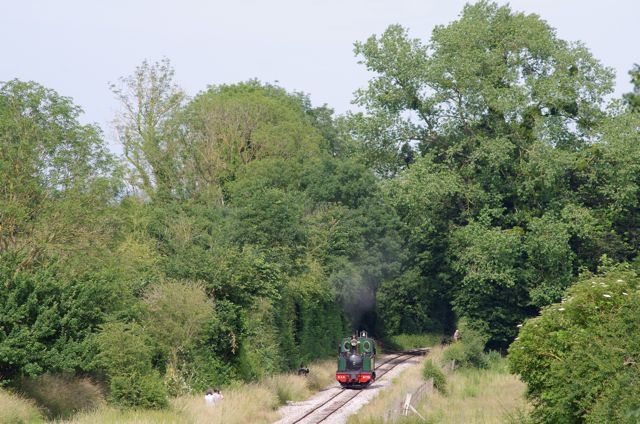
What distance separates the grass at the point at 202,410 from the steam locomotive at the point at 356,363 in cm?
214

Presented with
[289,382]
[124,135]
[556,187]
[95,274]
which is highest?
[124,135]

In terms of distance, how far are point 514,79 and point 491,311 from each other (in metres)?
14.1

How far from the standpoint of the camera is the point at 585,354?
75.2ft

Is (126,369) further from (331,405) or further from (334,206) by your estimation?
(334,206)

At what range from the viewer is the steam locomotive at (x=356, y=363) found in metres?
43.1

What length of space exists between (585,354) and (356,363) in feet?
69.5

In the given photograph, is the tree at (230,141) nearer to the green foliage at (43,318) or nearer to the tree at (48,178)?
the tree at (48,178)

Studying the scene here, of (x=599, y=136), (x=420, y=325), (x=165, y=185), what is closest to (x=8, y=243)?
(x=165, y=185)

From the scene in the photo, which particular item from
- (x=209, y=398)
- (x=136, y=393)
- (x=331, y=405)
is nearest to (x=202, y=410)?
(x=209, y=398)

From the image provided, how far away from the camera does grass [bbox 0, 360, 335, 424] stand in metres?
27.1

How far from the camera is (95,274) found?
32.0 m

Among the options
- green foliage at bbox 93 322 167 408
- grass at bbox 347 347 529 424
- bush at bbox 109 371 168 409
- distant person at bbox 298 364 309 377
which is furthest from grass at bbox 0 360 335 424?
grass at bbox 347 347 529 424

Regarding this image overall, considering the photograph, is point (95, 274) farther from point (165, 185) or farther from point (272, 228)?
point (165, 185)

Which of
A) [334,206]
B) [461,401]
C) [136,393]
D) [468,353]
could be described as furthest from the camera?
[334,206]
